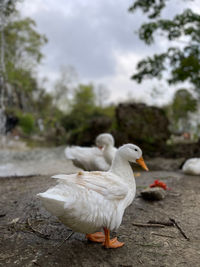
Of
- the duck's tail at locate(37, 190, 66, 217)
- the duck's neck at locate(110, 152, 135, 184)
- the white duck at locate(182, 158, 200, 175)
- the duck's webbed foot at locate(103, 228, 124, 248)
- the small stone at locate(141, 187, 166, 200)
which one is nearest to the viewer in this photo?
the duck's tail at locate(37, 190, 66, 217)

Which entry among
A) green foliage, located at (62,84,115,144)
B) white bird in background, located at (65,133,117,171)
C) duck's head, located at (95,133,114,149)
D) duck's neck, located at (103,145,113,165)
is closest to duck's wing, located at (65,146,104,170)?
white bird in background, located at (65,133,117,171)

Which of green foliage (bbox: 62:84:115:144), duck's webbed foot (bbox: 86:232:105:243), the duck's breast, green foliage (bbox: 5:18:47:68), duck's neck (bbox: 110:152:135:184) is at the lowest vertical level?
duck's webbed foot (bbox: 86:232:105:243)

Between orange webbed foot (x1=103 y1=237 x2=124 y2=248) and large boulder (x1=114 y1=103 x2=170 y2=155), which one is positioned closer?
orange webbed foot (x1=103 y1=237 x2=124 y2=248)

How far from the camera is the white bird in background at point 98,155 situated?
535cm

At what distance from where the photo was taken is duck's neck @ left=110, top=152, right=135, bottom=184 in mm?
2570

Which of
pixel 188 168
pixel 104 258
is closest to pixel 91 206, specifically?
pixel 104 258

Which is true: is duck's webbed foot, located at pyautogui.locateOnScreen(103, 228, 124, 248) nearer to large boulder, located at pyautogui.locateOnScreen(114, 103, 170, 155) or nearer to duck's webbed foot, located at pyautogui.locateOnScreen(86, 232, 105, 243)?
duck's webbed foot, located at pyautogui.locateOnScreen(86, 232, 105, 243)

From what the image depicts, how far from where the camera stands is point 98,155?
5559 mm

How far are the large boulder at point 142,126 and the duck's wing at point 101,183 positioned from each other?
6861 millimetres

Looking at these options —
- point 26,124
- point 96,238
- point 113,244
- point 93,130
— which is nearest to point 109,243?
point 113,244

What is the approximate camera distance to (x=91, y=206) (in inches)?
81.0

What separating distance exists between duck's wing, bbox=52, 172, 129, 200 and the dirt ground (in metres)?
0.56

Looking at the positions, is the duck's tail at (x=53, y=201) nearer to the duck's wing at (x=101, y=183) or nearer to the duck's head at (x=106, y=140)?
the duck's wing at (x=101, y=183)

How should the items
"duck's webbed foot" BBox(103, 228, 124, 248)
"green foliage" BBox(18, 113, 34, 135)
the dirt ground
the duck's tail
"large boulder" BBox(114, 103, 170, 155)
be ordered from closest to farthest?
the duck's tail → the dirt ground → "duck's webbed foot" BBox(103, 228, 124, 248) → "large boulder" BBox(114, 103, 170, 155) → "green foliage" BBox(18, 113, 34, 135)
